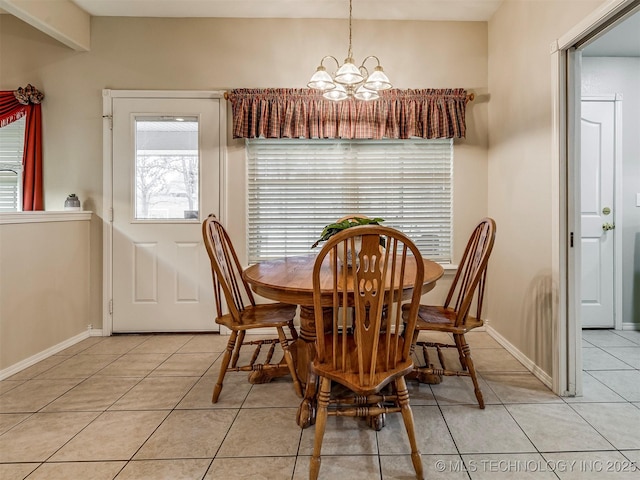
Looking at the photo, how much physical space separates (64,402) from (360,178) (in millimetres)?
2626

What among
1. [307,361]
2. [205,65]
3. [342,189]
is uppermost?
[205,65]

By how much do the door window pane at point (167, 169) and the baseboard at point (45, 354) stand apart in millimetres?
1124

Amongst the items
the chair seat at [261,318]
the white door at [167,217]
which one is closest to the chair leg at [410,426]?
the chair seat at [261,318]

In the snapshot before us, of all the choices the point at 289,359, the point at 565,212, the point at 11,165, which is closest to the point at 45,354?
Result: the point at 11,165

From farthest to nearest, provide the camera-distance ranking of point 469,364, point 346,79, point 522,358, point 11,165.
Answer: point 11,165
point 522,358
point 346,79
point 469,364

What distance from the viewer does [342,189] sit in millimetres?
2992

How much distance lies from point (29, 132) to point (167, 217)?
1.36 m

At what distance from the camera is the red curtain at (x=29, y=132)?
9.15ft

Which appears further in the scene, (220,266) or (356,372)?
(220,266)

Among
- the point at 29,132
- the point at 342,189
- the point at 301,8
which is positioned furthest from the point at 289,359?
the point at 29,132

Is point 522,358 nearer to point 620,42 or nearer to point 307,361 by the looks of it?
point 307,361

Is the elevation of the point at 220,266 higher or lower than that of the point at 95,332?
higher

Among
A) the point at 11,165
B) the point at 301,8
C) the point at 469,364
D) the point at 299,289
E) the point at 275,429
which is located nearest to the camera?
the point at 299,289

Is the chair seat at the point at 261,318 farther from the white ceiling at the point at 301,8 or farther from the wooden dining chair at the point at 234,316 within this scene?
the white ceiling at the point at 301,8
